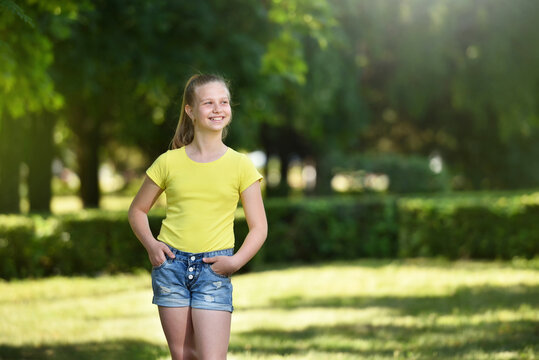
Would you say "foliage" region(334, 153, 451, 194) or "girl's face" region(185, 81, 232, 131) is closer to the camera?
"girl's face" region(185, 81, 232, 131)

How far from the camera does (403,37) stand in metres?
20.6

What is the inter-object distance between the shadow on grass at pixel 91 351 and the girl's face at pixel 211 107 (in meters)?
3.00

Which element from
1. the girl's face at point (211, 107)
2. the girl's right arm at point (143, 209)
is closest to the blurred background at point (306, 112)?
the girl's face at point (211, 107)

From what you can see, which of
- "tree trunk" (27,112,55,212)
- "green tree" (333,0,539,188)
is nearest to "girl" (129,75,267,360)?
"tree trunk" (27,112,55,212)

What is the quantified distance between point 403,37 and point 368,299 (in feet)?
42.1

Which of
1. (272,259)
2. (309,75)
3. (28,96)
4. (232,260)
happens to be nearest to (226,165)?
(232,260)

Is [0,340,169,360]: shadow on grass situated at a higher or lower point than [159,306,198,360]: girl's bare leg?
lower

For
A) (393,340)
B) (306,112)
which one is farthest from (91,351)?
(306,112)

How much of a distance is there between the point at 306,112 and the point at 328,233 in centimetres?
519

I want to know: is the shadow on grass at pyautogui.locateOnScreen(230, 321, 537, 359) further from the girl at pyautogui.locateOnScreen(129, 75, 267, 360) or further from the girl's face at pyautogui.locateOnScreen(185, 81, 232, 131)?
the girl's face at pyautogui.locateOnScreen(185, 81, 232, 131)

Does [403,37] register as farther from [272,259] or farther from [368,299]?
[368,299]

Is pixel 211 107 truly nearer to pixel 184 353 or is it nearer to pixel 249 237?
pixel 249 237

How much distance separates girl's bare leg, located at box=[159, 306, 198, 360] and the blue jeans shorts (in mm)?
37

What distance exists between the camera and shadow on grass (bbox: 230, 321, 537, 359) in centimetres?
615
